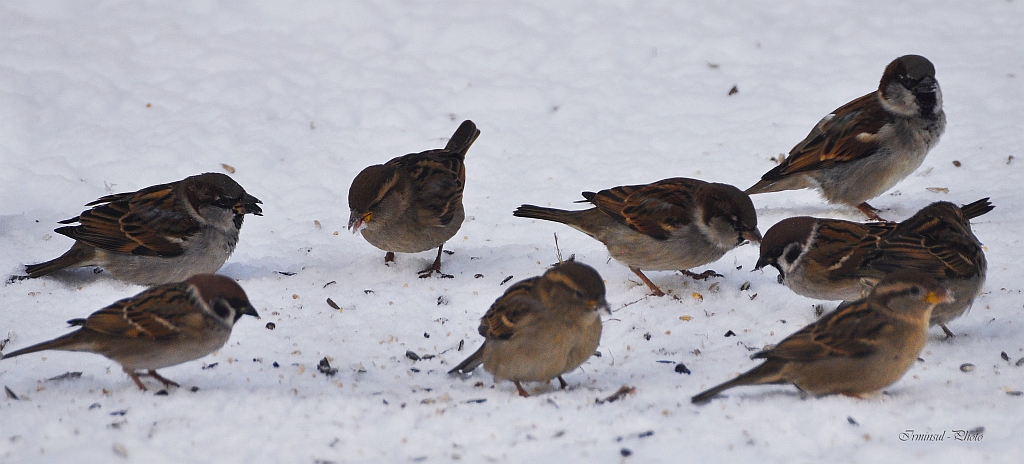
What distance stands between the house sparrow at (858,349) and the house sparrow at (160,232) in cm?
373

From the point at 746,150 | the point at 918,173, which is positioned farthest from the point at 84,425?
the point at 918,173

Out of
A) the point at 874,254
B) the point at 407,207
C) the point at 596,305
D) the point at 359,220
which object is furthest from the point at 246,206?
the point at 874,254

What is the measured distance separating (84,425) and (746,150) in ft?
19.6

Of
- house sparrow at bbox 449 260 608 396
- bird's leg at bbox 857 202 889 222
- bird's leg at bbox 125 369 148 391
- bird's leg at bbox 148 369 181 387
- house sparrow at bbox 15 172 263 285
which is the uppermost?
house sparrow at bbox 449 260 608 396

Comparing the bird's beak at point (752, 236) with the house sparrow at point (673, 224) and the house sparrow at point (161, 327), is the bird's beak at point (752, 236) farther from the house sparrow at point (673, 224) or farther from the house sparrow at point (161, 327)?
the house sparrow at point (161, 327)

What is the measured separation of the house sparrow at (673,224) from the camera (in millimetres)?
6160

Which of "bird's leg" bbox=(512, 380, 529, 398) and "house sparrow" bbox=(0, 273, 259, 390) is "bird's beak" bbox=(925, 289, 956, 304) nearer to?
"bird's leg" bbox=(512, 380, 529, 398)

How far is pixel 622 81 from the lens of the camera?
942cm

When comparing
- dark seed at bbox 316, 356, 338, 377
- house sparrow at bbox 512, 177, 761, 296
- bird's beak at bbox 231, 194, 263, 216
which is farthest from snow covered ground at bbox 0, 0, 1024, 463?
bird's beak at bbox 231, 194, 263, 216

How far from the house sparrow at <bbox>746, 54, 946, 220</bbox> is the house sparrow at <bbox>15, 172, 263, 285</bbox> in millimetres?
3931

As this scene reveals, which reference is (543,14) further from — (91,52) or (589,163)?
(91,52)

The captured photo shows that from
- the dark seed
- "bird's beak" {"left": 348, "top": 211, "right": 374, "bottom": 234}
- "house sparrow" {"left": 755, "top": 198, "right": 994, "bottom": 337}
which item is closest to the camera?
the dark seed

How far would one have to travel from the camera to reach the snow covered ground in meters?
4.05

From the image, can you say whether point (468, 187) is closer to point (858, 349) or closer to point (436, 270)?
point (436, 270)
